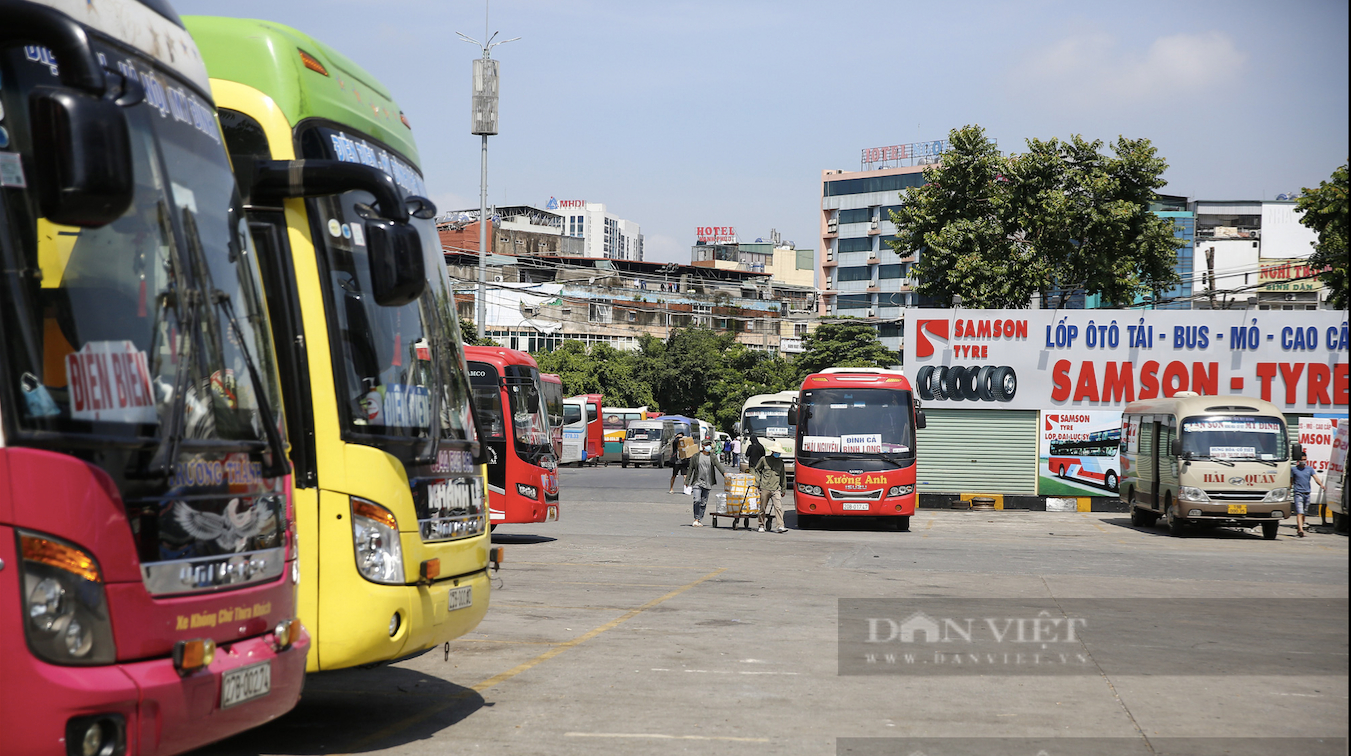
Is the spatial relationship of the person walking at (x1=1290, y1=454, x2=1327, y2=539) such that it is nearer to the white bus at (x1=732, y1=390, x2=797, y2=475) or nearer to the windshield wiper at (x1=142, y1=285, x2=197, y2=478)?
the white bus at (x1=732, y1=390, x2=797, y2=475)

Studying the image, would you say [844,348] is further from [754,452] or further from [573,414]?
[754,452]

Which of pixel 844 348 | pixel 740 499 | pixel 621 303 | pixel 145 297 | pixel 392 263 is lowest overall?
pixel 740 499

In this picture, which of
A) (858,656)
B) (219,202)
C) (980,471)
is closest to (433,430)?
(219,202)

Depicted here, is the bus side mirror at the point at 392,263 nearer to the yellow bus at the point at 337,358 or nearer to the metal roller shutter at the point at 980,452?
the yellow bus at the point at 337,358

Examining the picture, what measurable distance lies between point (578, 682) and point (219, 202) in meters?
4.60

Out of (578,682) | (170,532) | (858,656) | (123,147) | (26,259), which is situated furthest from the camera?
(858,656)

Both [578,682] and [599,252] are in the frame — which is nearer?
[578,682]

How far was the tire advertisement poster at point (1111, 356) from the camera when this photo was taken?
3111 centimetres

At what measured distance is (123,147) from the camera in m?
3.89

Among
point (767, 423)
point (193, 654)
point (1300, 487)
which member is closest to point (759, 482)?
point (1300, 487)

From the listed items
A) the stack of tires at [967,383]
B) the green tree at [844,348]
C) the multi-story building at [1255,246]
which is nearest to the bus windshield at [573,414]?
the green tree at [844,348]

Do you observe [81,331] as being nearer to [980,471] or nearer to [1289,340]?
[980,471]

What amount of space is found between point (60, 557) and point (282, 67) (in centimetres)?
328

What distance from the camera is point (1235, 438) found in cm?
2325
